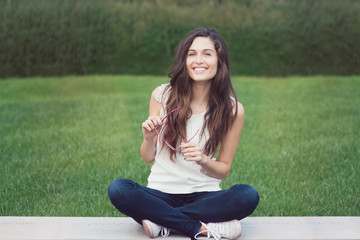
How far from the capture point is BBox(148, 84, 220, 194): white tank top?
2613mm

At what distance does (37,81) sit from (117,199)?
27.1 ft

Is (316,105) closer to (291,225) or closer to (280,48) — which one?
(280,48)

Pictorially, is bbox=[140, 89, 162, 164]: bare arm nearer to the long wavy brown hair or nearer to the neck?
the long wavy brown hair

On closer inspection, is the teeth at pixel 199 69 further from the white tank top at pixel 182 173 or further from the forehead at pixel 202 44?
the white tank top at pixel 182 173

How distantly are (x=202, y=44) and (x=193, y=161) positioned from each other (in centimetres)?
57

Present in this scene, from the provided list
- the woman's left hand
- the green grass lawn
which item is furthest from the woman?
the green grass lawn

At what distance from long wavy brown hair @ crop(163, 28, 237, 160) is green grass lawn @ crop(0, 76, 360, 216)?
1.05m

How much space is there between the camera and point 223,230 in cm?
247

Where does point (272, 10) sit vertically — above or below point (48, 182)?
above

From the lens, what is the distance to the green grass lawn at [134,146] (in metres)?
3.75

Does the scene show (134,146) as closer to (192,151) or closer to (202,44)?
(202,44)

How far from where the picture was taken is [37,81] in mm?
10297

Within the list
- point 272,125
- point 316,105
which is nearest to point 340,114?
point 316,105

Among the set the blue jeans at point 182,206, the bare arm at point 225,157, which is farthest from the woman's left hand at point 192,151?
the blue jeans at point 182,206
